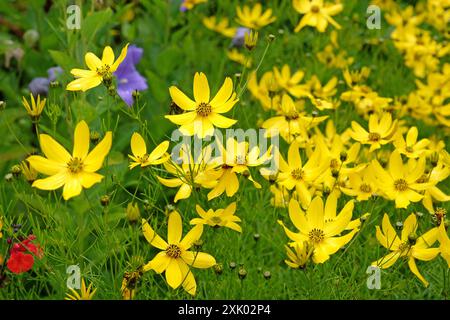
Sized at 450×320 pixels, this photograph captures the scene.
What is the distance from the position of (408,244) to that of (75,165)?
50 cm

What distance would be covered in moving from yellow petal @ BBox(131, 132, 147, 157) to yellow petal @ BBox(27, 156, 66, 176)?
11 centimetres

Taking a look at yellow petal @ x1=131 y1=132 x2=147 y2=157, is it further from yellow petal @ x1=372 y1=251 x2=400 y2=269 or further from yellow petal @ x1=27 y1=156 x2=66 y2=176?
yellow petal @ x1=372 y1=251 x2=400 y2=269

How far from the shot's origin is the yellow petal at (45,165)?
3.10 ft

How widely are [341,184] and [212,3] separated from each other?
1310mm

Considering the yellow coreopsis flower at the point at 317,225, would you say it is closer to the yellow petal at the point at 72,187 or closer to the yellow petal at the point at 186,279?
the yellow petal at the point at 186,279

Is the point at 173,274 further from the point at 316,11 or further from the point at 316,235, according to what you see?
the point at 316,11

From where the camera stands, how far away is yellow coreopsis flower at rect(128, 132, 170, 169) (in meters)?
1.02

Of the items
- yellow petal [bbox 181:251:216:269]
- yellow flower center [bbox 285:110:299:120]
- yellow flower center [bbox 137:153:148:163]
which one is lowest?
yellow petal [bbox 181:251:216:269]

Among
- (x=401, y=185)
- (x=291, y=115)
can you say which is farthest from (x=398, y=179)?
(x=291, y=115)

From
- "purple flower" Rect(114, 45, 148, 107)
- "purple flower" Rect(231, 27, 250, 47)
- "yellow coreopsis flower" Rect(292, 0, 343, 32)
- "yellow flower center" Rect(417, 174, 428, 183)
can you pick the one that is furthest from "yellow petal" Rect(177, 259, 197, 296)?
"purple flower" Rect(231, 27, 250, 47)

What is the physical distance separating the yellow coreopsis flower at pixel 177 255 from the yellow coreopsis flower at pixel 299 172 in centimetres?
21

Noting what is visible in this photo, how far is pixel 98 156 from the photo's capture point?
37.6 inches

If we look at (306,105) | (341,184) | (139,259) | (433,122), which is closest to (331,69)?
(306,105)
